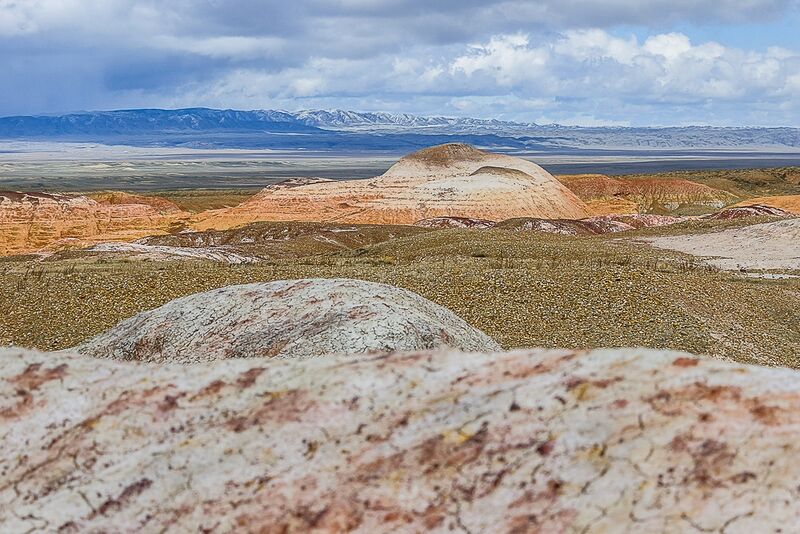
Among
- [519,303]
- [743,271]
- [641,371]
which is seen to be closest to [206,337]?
[641,371]

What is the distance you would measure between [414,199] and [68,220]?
28.9 m

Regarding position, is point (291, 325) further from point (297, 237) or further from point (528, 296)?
point (297, 237)

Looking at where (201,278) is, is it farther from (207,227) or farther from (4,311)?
(207,227)

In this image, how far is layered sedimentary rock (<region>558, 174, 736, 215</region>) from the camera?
98.4 meters

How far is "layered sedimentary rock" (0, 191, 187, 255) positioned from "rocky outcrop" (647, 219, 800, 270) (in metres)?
37.5

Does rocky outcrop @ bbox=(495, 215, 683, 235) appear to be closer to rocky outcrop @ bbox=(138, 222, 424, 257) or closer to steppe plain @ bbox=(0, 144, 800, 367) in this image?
rocky outcrop @ bbox=(138, 222, 424, 257)

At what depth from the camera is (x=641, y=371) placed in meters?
5.48

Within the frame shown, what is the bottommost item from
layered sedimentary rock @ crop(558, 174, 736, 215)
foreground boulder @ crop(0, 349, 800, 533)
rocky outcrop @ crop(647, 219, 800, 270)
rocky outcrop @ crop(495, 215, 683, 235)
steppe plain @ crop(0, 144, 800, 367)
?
layered sedimentary rock @ crop(558, 174, 736, 215)

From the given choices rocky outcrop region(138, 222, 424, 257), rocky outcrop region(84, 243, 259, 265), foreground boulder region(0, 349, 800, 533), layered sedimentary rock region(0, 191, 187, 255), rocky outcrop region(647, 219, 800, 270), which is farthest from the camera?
layered sedimentary rock region(0, 191, 187, 255)

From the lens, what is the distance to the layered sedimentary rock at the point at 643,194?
98375 millimetres

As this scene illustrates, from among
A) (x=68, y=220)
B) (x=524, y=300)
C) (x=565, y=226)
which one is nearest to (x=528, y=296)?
(x=524, y=300)

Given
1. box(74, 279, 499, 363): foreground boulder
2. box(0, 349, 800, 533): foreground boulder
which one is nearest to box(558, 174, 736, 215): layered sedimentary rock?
box(74, 279, 499, 363): foreground boulder

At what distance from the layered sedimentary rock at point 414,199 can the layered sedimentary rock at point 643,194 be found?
652 inches

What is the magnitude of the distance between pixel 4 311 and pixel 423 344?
13.9 meters
